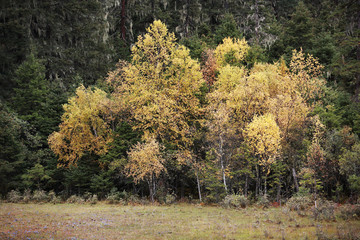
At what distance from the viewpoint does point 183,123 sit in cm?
2861

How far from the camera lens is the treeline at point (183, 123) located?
85.0ft

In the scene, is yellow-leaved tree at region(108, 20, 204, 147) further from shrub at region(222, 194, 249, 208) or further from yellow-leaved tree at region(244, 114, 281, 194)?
shrub at region(222, 194, 249, 208)

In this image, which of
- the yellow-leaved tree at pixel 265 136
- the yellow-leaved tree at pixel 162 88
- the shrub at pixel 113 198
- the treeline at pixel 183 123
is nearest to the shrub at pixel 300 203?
the treeline at pixel 183 123

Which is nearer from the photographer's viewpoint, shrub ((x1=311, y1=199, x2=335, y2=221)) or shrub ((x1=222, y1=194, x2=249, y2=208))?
shrub ((x1=311, y1=199, x2=335, y2=221))

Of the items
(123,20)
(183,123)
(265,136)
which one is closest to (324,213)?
Answer: (265,136)

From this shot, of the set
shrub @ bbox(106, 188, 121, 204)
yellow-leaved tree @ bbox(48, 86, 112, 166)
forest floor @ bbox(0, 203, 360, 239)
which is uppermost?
yellow-leaved tree @ bbox(48, 86, 112, 166)

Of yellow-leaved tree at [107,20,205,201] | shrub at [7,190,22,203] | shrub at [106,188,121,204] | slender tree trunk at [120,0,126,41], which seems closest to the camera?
shrub at [7,190,22,203]

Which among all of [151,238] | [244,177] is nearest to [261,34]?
[244,177]

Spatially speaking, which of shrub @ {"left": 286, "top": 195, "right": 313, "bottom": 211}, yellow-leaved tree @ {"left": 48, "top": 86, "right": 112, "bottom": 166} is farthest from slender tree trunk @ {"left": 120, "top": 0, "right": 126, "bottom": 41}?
shrub @ {"left": 286, "top": 195, "right": 313, "bottom": 211}

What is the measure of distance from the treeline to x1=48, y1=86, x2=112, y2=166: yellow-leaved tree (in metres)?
0.11

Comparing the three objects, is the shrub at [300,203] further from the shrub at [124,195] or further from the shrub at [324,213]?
the shrub at [124,195]

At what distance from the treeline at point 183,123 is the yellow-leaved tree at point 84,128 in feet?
0.37

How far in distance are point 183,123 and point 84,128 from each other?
35.5 ft

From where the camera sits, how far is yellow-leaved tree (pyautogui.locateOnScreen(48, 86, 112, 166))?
31.2 meters
